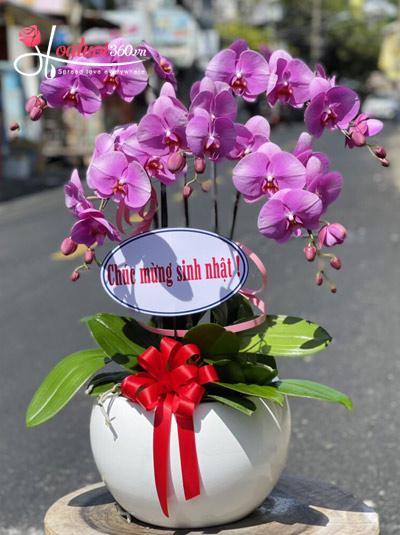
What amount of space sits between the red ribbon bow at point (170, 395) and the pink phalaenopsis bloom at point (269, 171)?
34cm

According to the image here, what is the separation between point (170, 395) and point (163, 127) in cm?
51

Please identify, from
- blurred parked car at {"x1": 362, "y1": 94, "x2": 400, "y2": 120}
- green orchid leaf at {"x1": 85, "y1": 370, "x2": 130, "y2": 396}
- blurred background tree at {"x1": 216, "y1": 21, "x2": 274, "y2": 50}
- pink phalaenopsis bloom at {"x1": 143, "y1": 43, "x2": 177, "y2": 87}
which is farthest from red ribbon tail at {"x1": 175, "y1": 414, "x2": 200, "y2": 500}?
blurred background tree at {"x1": 216, "y1": 21, "x2": 274, "y2": 50}

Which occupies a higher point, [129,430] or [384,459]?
[129,430]

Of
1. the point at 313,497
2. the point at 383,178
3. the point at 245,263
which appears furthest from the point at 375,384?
the point at 383,178

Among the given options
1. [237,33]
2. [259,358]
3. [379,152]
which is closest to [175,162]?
[379,152]

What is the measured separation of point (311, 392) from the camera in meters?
1.86

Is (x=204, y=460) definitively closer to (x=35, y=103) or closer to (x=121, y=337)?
(x=121, y=337)

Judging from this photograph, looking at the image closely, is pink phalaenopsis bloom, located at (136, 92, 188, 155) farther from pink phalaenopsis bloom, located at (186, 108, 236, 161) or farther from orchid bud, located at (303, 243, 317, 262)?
orchid bud, located at (303, 243, 317, 262)

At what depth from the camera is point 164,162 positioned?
1.79m

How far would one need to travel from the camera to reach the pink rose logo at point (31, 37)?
2.04 meters

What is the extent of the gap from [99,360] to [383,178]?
14.3m

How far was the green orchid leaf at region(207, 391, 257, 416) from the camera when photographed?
179 cm

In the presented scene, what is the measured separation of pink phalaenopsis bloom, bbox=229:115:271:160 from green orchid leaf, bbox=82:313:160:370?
415 millimetres

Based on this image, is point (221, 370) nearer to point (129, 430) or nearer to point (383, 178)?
point (129, 430)
